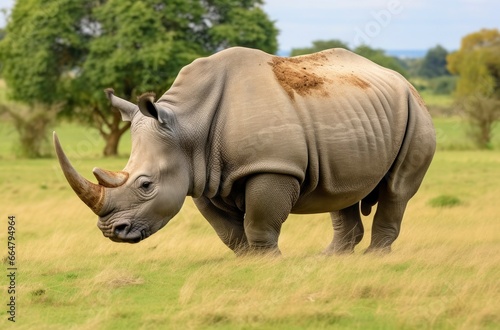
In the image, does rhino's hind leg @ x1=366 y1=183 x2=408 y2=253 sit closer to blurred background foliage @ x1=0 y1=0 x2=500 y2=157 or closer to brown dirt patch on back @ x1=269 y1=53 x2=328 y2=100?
brown dirt patch on back @ x1=269 y1=53 x2=328 y2=100

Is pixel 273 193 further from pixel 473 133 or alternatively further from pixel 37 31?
pixel 473 133

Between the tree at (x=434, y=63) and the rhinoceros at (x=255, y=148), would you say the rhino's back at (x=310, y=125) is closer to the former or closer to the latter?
the rhinoceros at (x=255, y=148)

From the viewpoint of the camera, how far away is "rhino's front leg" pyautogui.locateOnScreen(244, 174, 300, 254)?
9.02 metres

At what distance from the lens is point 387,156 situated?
9.91m

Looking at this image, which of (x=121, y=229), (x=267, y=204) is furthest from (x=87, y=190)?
(x=267, y=204)

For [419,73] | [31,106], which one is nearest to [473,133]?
[31,106]

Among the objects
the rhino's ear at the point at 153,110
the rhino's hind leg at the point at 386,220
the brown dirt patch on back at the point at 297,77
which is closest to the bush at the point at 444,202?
the rhino's hind leg at the point at 386,220

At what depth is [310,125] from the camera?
9211 mm

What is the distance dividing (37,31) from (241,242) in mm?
28097

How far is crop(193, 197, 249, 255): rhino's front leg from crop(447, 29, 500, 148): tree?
31.3 meters

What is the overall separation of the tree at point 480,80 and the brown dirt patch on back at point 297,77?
1222 inches

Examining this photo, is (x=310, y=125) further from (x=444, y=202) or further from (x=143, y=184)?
(x=444, y=202)

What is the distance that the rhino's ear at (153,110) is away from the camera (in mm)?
8516

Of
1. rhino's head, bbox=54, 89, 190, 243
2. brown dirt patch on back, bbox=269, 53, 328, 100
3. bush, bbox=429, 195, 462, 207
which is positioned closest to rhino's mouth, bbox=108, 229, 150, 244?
rhino's head, bbox=54, 89, 190, 243
